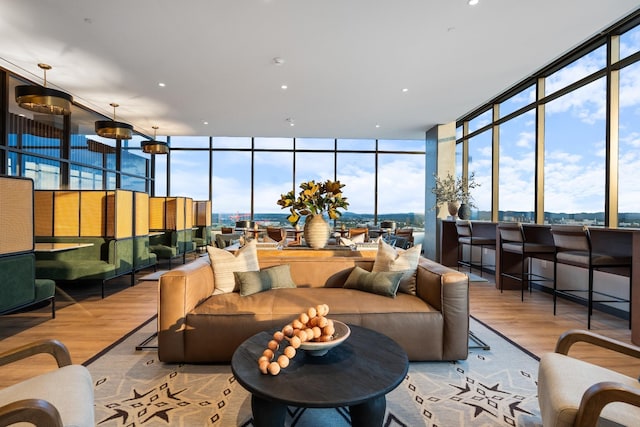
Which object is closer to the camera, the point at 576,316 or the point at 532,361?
the point at 532,361

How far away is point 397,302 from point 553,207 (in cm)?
392

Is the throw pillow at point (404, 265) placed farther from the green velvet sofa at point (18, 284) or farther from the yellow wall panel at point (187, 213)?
the yellow wall panel at point (187, 213)

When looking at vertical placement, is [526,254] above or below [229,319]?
above

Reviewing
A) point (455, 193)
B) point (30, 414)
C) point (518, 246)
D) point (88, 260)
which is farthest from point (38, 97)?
point (455, 193)

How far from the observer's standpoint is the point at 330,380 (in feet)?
4.56

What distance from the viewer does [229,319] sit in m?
2.33

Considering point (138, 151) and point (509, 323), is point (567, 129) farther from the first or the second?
point (138, 151)

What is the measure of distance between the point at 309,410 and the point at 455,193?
5798mm

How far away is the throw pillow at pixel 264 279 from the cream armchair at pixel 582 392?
1.99 metres

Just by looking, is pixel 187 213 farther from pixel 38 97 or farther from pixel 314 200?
pixel 314 200

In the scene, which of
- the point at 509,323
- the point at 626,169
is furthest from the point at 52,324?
the point at 626,169

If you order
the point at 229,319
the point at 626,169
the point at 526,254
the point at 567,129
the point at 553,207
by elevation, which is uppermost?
the point at 567,129

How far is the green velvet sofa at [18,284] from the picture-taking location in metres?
2.86

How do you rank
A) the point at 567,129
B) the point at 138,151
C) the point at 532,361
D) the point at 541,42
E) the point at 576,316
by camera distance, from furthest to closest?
1. the point at 138,151
2. the point at 567,129
3. the point at 541,42
4. the point at 576,316
5. the point at 532,361
